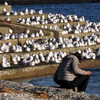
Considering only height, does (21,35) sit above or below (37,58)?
above

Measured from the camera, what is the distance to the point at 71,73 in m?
8.80

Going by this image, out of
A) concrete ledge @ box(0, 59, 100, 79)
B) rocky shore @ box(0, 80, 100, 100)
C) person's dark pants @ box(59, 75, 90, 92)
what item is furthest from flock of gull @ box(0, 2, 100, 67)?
person's dark pants @ box(59, 75, 90, 92)

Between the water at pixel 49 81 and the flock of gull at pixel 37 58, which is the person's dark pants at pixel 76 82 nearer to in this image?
the water at pixel 49 81

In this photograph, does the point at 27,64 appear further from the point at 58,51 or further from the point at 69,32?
the point at 69,32

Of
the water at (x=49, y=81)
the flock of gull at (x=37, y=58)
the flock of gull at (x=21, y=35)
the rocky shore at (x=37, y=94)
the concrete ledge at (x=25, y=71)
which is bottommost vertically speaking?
the water at (x=49, y=81)

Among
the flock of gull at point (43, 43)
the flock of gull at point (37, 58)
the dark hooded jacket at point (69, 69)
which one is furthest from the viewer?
the flock of gull at point (43, 43)

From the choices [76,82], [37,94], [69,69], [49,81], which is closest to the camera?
Answer: [37,94]

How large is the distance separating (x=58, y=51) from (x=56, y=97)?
6199 millimetres

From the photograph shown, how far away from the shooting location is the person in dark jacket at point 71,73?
8.62 m

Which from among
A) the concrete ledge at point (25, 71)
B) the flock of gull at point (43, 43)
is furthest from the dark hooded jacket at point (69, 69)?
the flock of gull at point (43, 43)

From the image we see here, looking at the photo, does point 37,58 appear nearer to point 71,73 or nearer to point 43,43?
point 43,43

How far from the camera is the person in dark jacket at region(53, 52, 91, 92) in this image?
28.3ft

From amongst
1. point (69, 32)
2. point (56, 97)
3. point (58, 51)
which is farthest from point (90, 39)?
point (56, 97)

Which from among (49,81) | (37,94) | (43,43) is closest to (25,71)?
(49,81)
